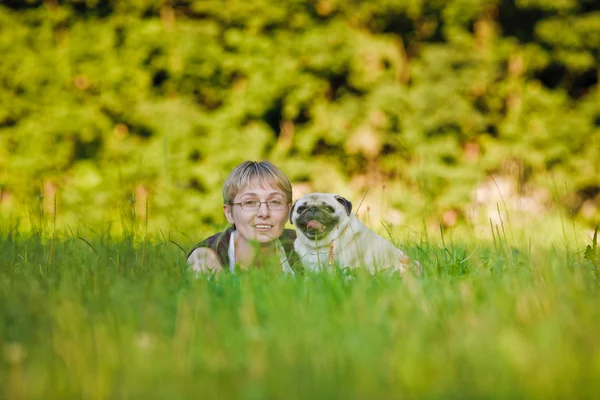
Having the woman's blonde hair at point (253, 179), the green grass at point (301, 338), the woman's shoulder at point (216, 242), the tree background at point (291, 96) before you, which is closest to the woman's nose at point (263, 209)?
the woman's blonde hair at point (253, 179)

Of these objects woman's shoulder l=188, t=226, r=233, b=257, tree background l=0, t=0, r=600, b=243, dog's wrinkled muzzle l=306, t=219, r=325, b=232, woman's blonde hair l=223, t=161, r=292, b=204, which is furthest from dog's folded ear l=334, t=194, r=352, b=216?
tree background l=0, t=0, r=600, b=243

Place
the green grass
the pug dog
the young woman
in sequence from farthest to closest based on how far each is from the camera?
the young woman, the pug dog, the green grass

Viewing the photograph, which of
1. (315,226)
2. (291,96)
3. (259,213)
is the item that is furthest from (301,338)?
(291,96)

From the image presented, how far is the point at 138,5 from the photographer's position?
1088 centimetres

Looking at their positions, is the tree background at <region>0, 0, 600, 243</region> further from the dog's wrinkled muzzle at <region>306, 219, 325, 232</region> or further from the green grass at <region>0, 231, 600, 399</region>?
the green grass at <region>0, 231, 600, 399</region>

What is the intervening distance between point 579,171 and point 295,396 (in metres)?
10.1

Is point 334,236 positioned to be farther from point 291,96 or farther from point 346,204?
point 291,96

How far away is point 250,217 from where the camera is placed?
3.43 m

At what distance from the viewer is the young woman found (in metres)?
3.43

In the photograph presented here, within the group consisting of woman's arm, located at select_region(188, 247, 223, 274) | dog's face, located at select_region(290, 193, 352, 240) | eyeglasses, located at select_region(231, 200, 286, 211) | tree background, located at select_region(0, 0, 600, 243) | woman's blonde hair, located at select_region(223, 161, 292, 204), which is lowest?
woman's arm, located at select_region(188, 247, 223, 274)

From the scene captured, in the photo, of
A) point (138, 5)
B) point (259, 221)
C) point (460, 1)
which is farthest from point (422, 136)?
point (259, 221)

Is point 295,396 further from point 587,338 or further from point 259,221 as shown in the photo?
point 259,221

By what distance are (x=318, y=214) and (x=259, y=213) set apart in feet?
0.99

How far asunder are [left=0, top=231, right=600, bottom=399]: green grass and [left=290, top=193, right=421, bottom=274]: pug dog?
684 mm
